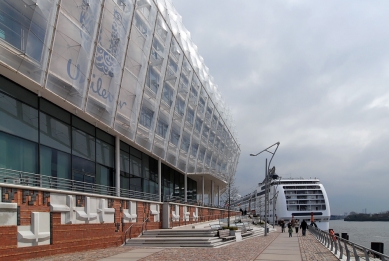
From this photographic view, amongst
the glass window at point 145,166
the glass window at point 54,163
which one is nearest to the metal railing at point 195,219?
the glass window at point 145,166

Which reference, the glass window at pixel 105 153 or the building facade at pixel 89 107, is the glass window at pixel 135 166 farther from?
the glass window at pixel 105 153

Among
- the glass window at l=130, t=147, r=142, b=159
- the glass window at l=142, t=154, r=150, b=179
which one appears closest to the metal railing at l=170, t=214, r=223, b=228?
the glass window at l=142, t=154, r=150, b=179

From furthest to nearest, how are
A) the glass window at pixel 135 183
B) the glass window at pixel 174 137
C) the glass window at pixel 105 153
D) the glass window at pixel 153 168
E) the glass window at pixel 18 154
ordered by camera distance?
the glass window at pixel 174 137 → the glass window at pixel 153 168 → the glass window at pixel 135 183 → the glass window at pixel 105 153 → the glass window at pixel 18 154

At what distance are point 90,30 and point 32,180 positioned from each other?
344 inches

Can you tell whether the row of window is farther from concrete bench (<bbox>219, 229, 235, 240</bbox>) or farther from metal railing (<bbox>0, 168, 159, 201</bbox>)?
concrete bench (<bbox>219, 229, 235, 240</bbox>)

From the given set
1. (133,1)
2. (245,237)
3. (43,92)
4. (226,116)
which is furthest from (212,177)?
(43,92)

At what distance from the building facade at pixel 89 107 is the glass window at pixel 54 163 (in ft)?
0.17

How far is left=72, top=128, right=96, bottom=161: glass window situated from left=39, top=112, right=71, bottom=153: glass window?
24.4 inches

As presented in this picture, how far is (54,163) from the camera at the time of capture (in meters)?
22.2

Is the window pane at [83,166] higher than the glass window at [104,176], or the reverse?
the window pane at [83,166]

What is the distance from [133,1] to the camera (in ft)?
89.9

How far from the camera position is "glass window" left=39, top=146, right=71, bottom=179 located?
2130 cm

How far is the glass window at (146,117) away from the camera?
103 ft

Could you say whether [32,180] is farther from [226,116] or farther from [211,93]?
[226,116]
